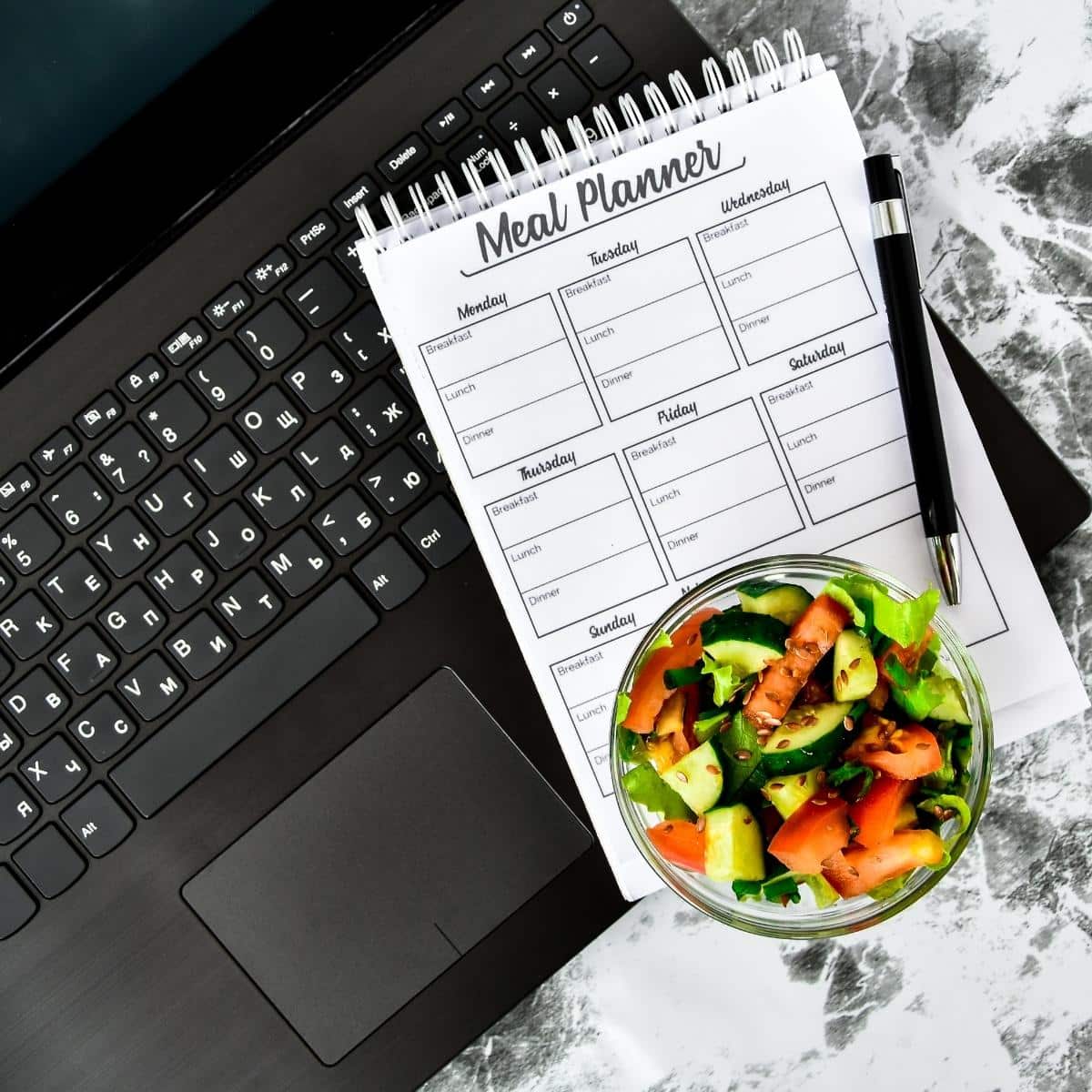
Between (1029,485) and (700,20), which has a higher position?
(700,20)

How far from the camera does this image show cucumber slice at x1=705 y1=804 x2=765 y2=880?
1.16ft

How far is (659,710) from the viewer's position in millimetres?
374

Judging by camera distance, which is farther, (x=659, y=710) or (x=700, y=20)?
(x=700, y=20)

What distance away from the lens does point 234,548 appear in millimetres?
444

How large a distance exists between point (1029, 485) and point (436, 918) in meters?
0.33

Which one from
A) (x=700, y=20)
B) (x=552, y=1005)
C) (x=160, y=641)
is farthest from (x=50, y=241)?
(x=552, y=1005)

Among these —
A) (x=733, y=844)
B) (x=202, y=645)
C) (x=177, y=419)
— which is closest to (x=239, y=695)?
(x=202, y=645)

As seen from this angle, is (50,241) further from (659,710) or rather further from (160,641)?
(659,710)

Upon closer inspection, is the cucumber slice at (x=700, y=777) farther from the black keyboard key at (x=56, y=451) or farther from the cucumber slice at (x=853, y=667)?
the black keyboard key at (x=56, y=451)

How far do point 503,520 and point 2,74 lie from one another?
0.30 m

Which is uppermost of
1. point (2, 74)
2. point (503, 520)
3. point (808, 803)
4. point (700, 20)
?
point (2, 74)

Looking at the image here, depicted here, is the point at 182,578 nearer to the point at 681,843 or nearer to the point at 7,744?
the point at 7,744

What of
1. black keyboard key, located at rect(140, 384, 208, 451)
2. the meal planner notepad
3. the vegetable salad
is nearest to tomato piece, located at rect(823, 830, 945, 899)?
the vegetable salad

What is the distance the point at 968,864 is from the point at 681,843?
216mm
